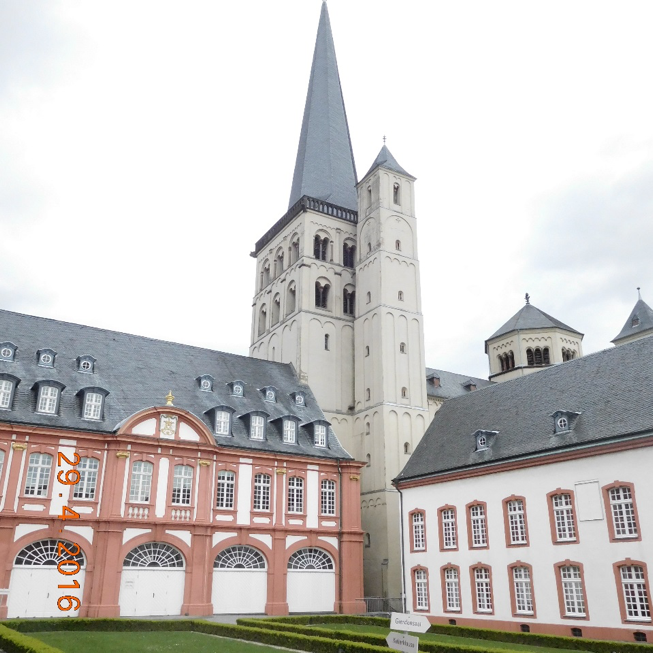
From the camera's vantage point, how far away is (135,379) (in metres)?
39.2

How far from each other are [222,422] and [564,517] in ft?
61.7

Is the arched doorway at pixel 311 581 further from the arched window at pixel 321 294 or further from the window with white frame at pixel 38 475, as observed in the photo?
the arched window at pixel 321 294

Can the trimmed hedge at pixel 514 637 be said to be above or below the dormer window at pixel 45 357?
below

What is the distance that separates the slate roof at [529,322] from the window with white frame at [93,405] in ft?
141

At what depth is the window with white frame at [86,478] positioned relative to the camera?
33.1m

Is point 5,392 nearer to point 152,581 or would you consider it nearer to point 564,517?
point 152,581

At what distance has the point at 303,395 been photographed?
46.0 metres

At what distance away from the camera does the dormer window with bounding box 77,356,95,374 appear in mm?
37812

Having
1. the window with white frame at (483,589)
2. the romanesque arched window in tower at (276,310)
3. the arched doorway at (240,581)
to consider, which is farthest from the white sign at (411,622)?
the romanesque arched window in tower at (276,310)

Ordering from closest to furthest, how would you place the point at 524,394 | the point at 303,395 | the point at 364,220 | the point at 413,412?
the point at 524,394 → the point at 303,395 → the point at 413,412 → the point at 364,220

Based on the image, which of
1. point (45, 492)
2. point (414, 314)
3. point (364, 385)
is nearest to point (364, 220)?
point (414, 314)

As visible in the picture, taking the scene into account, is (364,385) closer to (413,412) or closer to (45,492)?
(413,412)

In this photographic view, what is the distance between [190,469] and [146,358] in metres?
8.64

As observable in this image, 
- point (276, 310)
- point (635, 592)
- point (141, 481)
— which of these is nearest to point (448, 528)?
point (635, 592)
